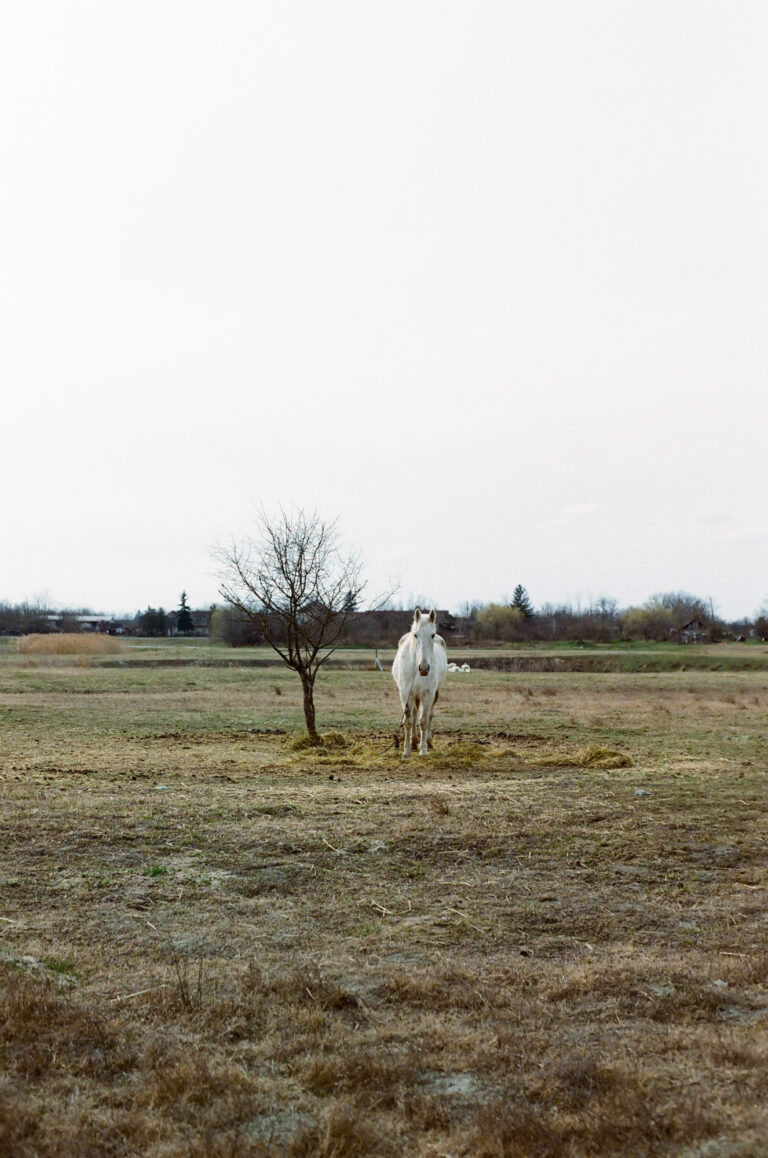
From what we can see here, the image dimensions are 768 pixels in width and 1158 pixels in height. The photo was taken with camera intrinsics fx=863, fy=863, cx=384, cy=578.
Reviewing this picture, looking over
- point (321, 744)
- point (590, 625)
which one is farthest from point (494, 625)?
point (321, 744)

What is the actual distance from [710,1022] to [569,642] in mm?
84871

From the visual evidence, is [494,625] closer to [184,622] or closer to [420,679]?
[184,622]

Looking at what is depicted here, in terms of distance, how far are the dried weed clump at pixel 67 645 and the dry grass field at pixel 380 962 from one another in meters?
43.5

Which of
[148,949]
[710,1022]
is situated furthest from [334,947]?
[710,1022]

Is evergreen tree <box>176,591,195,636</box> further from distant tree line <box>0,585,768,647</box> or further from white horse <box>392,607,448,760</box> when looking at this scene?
white horse <box>392,607,448,760</box>

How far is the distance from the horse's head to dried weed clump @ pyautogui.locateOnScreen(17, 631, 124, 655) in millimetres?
42950

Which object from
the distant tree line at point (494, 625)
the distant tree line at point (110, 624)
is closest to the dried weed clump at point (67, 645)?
the distant tree line at point (494, 625)

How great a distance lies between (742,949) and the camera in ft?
19.1

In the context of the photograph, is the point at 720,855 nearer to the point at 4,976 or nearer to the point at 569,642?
the point at 4,976

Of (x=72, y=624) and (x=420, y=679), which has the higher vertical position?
(x=72, y=624)

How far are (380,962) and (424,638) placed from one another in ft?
33.0

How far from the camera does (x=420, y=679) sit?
52.2 ft

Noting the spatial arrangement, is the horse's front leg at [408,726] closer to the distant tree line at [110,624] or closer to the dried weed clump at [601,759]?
the dried weed clump at [601,759]

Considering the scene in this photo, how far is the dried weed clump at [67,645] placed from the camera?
54312 millimetres
